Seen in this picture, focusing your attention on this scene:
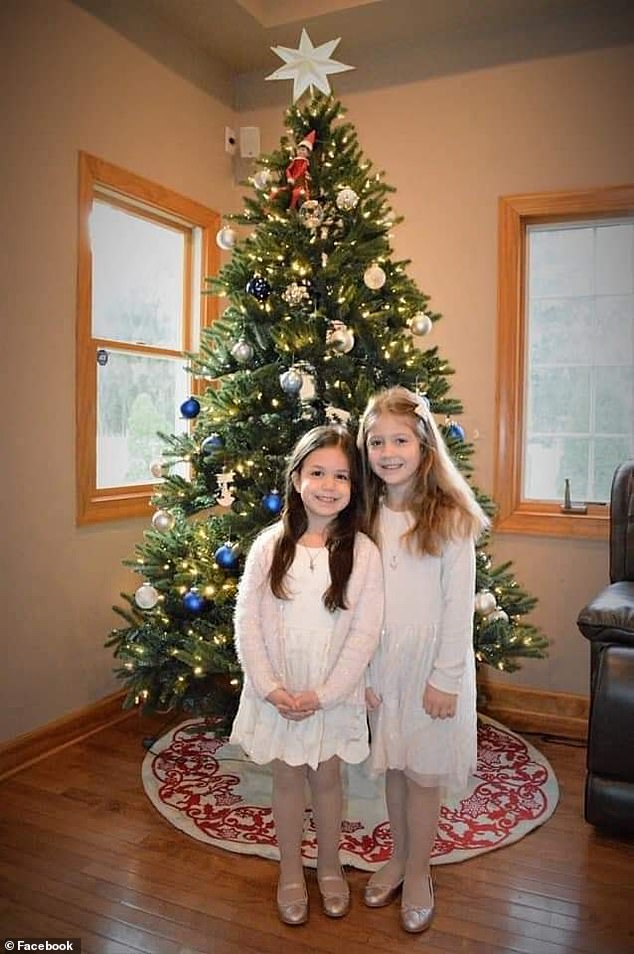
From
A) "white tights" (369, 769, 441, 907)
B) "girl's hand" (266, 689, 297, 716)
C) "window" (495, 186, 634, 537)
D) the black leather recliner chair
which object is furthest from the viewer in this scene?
"window" (495, 186, 634, 537)

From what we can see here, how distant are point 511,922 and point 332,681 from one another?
2.53 ft

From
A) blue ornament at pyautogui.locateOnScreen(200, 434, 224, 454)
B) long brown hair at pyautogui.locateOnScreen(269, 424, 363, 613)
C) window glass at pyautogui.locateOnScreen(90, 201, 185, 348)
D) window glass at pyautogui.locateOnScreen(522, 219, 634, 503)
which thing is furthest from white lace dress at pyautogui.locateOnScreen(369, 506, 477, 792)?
window glass at pyautogui.locateOnScreen(90, 201, 185, 348)

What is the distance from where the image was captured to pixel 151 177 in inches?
133

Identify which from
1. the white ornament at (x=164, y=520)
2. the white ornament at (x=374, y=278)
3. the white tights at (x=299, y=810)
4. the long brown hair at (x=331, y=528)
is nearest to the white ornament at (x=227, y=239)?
the white ornament at (x=374, y=278)

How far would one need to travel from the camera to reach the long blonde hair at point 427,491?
1.89 meters

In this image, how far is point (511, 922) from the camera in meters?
1.97

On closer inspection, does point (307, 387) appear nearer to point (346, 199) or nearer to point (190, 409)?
point (190, 409)

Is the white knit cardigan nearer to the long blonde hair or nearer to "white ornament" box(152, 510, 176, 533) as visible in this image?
the long blonde hair

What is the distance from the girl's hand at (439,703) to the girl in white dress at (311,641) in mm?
152

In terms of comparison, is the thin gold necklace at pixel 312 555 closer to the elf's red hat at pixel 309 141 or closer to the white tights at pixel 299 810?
the white tights at pixel 299 810

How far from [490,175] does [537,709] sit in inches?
89.6

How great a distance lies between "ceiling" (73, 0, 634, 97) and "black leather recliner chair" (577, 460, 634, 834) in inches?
91.4

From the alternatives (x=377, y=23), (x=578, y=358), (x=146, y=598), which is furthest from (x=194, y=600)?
(x=377, y=23)

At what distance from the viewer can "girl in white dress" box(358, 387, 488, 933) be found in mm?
1870
